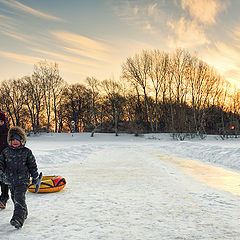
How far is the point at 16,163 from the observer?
4.26 metres

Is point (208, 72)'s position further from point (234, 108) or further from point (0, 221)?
point (0, 221)

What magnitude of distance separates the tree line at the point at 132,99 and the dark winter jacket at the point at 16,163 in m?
44.6

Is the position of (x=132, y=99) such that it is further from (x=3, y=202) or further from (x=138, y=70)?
(x=3, y=202)

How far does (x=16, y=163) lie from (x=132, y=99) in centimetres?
5135

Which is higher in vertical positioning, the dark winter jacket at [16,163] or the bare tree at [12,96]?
the bare tree at [12,96]

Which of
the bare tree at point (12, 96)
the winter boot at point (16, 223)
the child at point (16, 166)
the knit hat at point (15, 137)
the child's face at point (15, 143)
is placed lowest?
the winter boot at point (16, 223)

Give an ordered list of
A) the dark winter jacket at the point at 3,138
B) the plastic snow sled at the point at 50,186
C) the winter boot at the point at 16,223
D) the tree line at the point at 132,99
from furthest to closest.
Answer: the tree line at the point at 132,99 < the plastic snow sled at the point at 50,186 < the dark winter jacket at the point at 3,138 < the winter boot at the point at 16,223

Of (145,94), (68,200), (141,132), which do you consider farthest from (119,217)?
(145,94)

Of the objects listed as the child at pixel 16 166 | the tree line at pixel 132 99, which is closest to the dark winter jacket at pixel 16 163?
the child at pixel 16 166

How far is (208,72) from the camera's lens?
167 ft

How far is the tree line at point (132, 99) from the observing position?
51.2 m

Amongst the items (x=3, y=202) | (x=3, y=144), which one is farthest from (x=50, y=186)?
(x=3, y=144)

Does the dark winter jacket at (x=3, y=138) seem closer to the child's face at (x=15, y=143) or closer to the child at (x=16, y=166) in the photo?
the child at (x=16, y=166)

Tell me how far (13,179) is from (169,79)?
50657 mm
